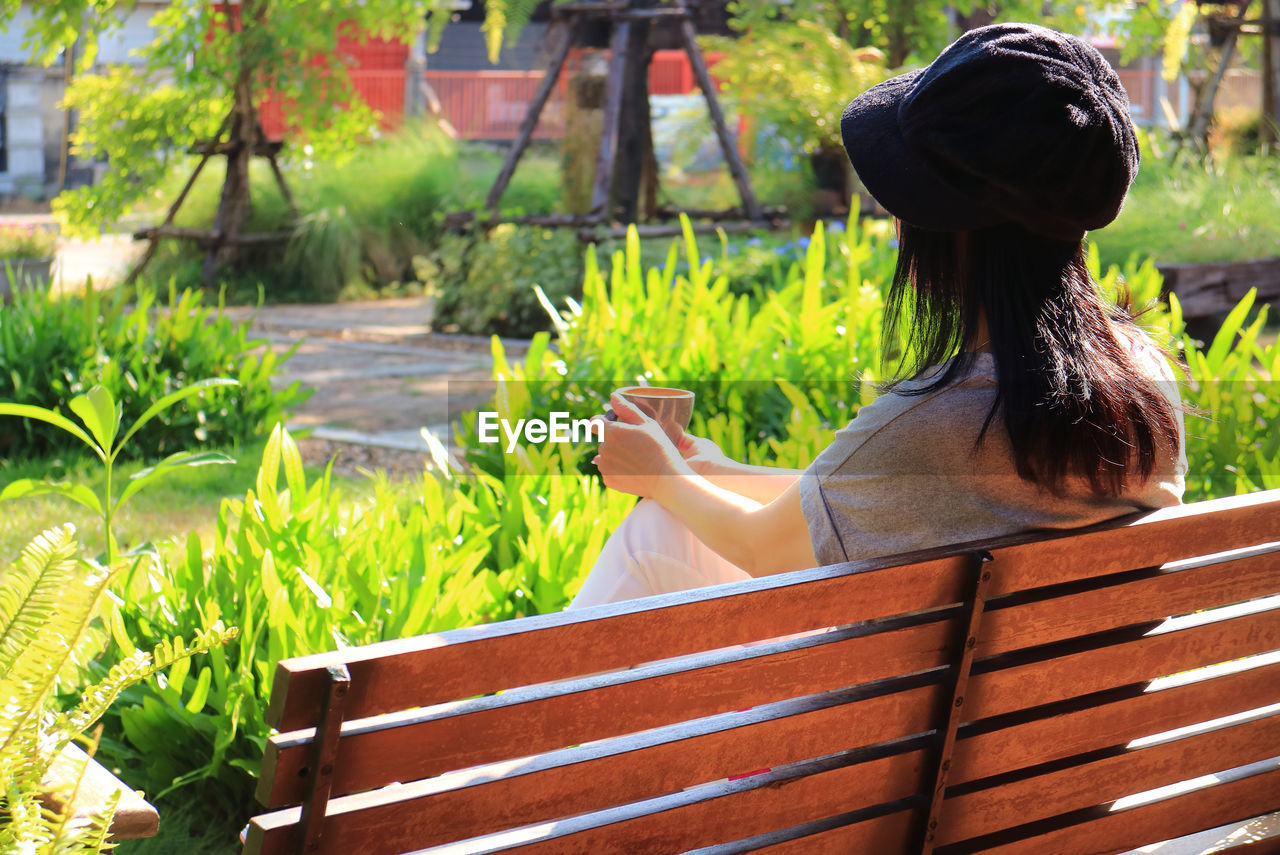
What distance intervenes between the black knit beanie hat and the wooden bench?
0.40 m

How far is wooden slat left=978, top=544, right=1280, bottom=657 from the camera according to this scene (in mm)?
1569

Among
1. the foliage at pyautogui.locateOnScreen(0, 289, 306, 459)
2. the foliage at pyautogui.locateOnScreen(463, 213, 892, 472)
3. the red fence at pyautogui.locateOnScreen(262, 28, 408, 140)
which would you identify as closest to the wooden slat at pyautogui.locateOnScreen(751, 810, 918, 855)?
the foliage at pyautogui.locateOnScreen(463, 213, 892, 472)

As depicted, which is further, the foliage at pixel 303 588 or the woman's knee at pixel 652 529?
the foliage at pixel 303 588

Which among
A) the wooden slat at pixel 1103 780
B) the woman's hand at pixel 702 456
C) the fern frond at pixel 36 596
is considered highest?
the fern frond at pixel 36 596

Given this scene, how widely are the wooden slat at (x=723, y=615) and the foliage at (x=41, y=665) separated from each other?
0.33 metres

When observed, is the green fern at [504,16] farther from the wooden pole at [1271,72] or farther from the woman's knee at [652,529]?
the woman's knee at [652,529]

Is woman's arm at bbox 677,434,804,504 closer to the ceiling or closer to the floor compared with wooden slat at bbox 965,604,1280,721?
closer to the ceiling

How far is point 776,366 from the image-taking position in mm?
3928

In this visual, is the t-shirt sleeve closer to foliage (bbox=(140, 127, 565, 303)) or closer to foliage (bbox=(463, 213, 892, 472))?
foliage (bbox=(463, 213, 892, 472))

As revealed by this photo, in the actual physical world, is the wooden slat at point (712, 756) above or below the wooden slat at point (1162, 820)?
above

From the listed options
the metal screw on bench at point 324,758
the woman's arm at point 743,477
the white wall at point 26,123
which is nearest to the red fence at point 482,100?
the white wall at point 26,123

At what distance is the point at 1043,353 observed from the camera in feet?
4.97

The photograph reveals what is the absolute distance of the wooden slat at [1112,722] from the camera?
1.63 m

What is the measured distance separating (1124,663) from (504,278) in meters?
8.00
